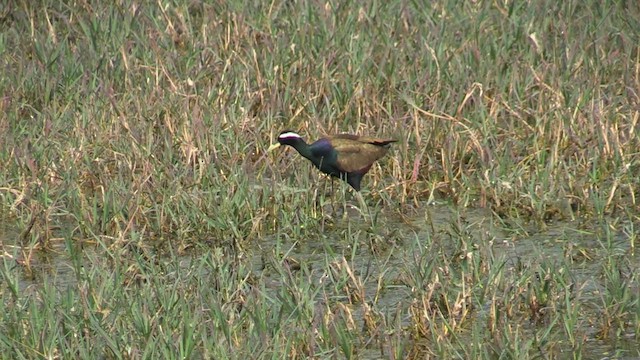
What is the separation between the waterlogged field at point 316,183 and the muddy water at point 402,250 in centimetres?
2

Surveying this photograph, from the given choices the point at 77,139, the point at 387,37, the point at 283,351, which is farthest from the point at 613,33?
the point at 283,351

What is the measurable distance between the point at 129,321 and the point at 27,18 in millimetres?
4684

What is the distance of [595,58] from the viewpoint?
8.77 metres

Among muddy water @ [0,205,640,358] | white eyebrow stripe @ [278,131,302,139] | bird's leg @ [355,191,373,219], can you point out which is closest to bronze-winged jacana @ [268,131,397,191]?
white eyebrow stripe @ [278,131,302,139]

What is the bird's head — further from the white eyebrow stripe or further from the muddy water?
the muddy water

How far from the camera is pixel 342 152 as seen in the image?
7.11 metres

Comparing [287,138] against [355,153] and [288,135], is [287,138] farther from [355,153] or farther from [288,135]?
[355,153]

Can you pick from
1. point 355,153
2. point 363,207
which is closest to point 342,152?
point 355,153

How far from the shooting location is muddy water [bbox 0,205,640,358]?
6098 mm

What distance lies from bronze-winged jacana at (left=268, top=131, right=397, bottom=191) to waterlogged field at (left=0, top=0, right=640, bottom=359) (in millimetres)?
140

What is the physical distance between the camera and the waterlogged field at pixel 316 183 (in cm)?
549

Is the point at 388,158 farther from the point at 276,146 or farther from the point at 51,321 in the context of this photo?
the point at 51,321

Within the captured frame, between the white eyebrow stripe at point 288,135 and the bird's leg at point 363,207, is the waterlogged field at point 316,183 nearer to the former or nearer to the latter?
the bird's leg at point 363,207

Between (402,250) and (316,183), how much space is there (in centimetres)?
96
